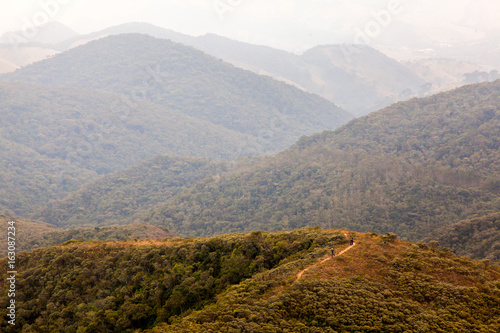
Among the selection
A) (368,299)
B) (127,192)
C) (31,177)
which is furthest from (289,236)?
(31,177)

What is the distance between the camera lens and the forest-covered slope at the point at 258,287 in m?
24.0

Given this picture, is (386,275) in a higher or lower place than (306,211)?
higher

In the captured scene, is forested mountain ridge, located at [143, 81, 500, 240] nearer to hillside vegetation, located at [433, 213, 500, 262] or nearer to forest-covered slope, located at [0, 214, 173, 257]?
hillside vegetation, located at [433, 213, 500, 262]

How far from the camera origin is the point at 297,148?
501 ft

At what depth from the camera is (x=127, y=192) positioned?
149000 millimetres

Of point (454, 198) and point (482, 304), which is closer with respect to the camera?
point (482, 304)

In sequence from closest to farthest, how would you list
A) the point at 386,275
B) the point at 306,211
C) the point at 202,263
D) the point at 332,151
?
1. the point at 386,275
2. the point at 202,263
3. the point at 306,211
4. the point at 332,151

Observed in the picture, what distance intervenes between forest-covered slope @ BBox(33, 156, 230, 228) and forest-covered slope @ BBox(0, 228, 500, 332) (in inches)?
3396

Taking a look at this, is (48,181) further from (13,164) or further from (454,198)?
(454,198)

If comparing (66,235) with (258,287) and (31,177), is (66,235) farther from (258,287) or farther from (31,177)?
(31,177)

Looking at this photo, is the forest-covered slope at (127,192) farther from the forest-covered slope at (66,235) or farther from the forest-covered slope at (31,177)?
the forest-covered slope at (66,235)

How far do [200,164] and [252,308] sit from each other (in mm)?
151378

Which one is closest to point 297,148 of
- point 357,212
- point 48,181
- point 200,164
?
point 200,164

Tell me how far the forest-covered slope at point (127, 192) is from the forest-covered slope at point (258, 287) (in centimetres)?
8626
